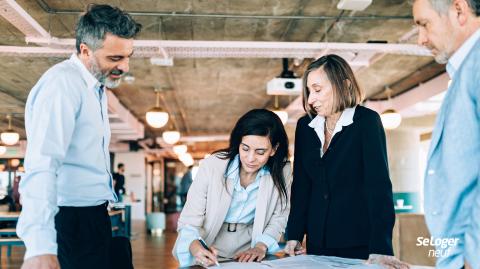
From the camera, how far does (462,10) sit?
1231 millimetres

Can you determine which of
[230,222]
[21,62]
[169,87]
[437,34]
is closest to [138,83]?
[169,87]

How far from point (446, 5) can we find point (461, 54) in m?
0.14

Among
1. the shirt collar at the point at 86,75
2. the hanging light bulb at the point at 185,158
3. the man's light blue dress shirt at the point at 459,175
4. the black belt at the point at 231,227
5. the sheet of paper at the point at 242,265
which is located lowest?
the sheet of paper at the point at 242,265

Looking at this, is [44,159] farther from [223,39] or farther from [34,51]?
[223,39]

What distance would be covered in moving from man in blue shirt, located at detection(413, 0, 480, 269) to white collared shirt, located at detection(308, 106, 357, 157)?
828mm

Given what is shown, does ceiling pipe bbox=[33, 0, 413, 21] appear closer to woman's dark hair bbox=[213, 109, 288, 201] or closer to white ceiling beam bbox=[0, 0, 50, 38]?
white ceiling beam bbox=[0, 0, 50, 38]

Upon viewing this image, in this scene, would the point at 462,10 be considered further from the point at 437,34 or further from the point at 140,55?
the point at 140,55

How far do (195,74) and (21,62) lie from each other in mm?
3038

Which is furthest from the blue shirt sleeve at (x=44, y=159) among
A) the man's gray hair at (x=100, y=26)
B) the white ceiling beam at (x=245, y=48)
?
the white ceiling beam at (x=245, y=48)

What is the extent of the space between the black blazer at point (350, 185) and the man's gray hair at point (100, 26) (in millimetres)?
957

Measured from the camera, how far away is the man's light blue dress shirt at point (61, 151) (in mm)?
1310

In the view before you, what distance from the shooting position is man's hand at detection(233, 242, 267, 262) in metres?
1.91

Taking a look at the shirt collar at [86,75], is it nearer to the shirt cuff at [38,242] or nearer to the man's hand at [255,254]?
the shirt cuff at [38,242]

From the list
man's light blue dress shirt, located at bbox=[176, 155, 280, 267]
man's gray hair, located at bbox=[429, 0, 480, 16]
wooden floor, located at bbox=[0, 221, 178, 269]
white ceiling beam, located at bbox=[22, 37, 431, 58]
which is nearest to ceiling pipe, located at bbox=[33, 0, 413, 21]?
white ceiling beam, located at bbox=[22, 37, 431, 58]
